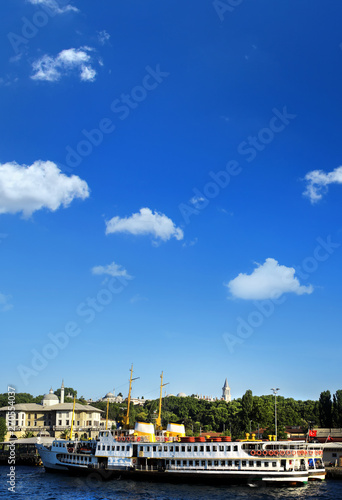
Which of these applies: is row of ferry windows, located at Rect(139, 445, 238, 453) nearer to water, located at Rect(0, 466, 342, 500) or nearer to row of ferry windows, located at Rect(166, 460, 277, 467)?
row of ferry windows, located at Rect(166, 460, 277, 467)

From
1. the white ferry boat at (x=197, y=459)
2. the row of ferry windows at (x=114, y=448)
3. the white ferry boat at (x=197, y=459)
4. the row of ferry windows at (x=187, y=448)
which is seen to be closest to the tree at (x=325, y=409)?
the white ferry boat at (x=197, y=459)

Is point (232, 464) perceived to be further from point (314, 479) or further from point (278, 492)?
point (314, 479)

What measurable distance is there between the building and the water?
187 feet

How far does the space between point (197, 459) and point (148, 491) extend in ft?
30.5

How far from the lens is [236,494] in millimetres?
50031

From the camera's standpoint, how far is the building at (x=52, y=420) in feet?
381

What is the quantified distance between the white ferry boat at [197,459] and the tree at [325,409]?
50766 mm

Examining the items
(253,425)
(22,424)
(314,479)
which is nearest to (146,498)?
(314,479)

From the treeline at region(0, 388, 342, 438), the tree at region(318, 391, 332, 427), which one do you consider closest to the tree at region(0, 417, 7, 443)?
the treeline at region(0, 388, 342, 438)

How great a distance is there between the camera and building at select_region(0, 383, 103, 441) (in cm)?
11611

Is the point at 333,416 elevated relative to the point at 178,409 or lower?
elevated

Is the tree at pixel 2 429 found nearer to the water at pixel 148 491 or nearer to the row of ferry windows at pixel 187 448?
the water at pixel 148 491

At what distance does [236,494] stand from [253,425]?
66.5 meters

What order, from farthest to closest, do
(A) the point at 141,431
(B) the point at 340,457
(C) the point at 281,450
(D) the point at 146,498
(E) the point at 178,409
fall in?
1. (E) the point at 178,409
2. (B) the point at 340,457
3. (A) the point at 141,431
4. (C) the point at 281,450
5. (D) the point at 146,498
